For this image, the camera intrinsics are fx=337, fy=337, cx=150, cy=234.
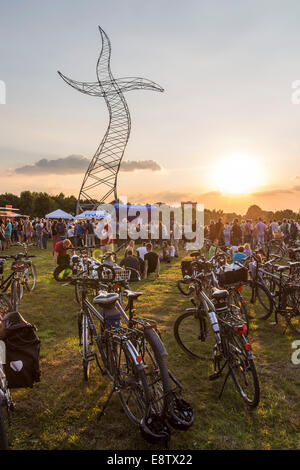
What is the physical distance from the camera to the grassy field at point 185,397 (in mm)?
3492

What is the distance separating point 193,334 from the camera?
5.55 meters

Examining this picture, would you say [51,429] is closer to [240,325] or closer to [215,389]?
[215,389]

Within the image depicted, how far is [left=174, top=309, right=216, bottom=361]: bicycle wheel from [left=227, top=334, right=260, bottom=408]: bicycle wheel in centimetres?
102

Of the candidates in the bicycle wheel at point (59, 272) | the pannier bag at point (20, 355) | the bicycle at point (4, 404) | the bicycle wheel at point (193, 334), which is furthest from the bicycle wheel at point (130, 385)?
the bicycle wheel at point (193, 334)

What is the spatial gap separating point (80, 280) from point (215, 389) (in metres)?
2.35

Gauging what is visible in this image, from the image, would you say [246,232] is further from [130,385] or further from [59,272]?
[130,385]

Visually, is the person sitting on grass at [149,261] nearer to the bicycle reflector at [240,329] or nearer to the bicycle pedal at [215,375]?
the bicycle pedal at [215,375]

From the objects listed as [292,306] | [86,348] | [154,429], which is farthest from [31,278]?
[154,429]

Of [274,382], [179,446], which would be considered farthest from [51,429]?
[274,382]

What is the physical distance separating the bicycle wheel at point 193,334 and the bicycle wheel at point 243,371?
1019 mm

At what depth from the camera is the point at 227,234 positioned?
19.7 metres

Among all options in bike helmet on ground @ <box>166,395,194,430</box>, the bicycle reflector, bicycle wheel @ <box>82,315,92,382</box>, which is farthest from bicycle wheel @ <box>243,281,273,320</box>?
bike helmet on ground @ <box>166,395,194,430</box>

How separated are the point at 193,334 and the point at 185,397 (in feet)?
4.30

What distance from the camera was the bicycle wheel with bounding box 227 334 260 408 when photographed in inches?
154
